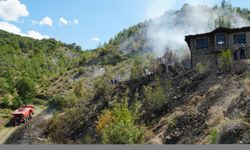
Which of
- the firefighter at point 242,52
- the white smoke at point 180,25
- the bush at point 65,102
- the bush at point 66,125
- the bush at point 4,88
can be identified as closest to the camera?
the bush at point 66,125

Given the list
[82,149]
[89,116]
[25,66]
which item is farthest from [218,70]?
[25,66]

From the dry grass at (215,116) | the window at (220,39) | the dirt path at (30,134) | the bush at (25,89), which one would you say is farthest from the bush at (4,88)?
the dry grass at (215,116)

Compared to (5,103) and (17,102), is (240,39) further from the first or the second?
(5,103)

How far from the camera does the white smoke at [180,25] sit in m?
79.4

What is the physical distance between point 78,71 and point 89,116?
34.9 m

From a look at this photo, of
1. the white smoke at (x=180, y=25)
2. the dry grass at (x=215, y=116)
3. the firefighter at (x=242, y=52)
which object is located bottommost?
the dry grass at (x=215, y=116)

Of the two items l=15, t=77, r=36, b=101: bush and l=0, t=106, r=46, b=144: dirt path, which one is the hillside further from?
l=0, t=106, r=46, b=144: dirt path

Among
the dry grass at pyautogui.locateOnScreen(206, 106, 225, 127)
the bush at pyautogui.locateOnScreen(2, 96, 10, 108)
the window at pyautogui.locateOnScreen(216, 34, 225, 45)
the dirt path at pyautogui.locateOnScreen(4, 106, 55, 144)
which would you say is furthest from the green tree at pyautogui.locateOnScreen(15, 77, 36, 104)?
the dry grass at pyautogui.locateOnScreen(206, 106, 225, 127)

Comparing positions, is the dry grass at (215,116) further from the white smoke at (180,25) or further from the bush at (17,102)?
the white smoke at (180,25)

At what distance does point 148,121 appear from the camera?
2941 centimetres

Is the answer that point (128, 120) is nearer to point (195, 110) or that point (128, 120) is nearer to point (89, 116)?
point (195, 110)

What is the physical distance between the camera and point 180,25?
9750 centimetres

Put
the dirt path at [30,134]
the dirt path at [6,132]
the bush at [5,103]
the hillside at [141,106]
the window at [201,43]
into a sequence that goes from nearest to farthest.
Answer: the hillside at [141,106]
the dirt path at [30,134]
the dirt path at [6,132]
the window at [201,43]
the bush at [5,103]

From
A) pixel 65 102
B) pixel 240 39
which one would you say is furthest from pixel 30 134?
pixel 240 39
